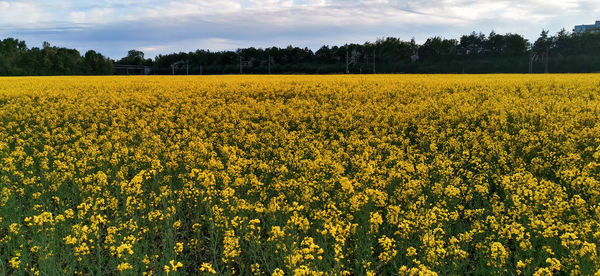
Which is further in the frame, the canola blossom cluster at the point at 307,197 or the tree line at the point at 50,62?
the tree line at the point at 50,62

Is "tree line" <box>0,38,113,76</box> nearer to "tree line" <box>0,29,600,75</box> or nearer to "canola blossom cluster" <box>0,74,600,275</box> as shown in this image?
"tree line" <box>0,29,600,75</box>

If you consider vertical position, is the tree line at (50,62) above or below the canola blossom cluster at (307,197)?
above

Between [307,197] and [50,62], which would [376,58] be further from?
[307,197]

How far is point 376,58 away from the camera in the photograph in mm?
90125

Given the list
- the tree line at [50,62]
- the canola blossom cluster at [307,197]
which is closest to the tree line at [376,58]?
the tree line at [50,62]

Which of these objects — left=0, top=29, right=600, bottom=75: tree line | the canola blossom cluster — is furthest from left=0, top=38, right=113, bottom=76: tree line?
the canola blossom cluster

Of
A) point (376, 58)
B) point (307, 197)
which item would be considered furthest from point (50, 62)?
point (307, 197)

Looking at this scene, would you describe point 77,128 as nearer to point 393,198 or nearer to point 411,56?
point 393,198

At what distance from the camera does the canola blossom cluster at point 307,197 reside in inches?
183

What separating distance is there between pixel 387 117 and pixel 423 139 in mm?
3262

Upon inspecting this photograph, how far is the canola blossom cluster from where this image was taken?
4652mm

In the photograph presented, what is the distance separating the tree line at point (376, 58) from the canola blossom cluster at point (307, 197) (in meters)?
65.2

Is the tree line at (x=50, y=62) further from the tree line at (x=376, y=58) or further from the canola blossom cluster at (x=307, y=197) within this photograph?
the canola blossom cluster at (x=307, y=197)

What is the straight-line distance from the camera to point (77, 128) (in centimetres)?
1243
